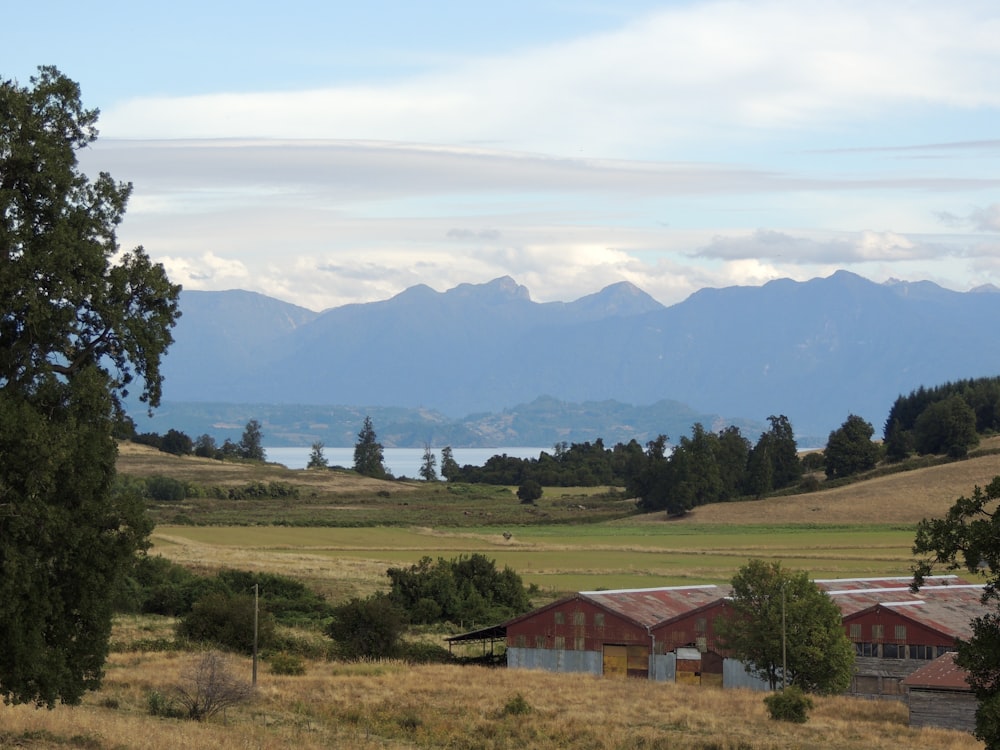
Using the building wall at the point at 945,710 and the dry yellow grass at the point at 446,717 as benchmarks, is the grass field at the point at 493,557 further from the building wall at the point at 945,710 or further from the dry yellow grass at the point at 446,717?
the building wall at the point at 945,710

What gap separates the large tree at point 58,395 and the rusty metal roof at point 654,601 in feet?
120

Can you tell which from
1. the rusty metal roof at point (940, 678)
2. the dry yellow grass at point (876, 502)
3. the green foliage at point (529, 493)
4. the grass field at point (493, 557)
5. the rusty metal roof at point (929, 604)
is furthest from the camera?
the green foliage at point (529, 493)

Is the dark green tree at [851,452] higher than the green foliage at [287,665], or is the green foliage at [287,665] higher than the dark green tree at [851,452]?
the dark green tree at [851,452]

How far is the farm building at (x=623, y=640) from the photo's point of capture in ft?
181

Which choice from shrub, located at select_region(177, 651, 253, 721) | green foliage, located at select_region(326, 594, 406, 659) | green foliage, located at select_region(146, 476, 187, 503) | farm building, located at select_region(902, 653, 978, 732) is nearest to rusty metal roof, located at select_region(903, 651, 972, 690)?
farm building, located at select_region(902, 653, 978, 732)

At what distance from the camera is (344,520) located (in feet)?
424

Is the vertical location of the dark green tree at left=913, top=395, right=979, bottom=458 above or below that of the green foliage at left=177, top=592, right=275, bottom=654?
above

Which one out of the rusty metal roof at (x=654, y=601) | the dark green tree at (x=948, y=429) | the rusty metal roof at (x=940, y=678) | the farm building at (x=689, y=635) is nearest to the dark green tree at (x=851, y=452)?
the dark green tree at (x=948, y=429)

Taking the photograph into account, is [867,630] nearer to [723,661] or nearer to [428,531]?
[723,661]

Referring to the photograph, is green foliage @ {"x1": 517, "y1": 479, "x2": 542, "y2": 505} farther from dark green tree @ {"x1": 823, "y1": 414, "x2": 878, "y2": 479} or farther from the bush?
the bush

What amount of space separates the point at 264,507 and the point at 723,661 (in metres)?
96.7

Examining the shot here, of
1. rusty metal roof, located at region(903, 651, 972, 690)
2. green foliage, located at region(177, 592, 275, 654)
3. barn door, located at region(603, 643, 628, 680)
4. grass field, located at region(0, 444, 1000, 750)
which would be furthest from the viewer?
barn door, located at region(603, 643, 628, 680)

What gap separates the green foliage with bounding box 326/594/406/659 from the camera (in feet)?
179

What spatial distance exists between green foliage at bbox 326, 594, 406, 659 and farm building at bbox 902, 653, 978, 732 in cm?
2217
